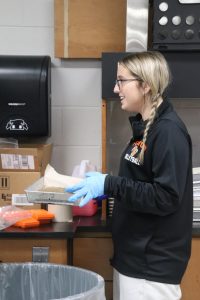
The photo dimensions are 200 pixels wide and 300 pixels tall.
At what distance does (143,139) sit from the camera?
5.01ft

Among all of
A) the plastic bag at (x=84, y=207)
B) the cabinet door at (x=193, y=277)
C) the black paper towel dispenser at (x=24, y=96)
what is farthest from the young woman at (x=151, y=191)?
the black paper towel dispenser at (x=24, y=96)

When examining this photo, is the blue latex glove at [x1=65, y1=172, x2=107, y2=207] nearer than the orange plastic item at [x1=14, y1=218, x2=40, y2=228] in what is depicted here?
Yes

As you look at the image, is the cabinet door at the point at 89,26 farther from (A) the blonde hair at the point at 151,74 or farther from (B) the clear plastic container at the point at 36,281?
(B) the clear plastic container at the point at 36,281

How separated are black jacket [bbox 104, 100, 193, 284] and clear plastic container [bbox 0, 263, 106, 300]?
198 millimetres

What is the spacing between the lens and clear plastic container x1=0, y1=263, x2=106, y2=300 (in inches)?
63.0

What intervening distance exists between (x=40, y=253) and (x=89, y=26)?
125 centimetres

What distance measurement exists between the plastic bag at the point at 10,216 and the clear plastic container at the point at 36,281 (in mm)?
203

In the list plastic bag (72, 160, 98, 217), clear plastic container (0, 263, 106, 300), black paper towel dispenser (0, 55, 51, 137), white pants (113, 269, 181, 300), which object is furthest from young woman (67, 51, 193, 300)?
black paper towel dispenser (0, 55, 51, 137)

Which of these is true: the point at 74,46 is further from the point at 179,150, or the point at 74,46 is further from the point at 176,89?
the point at 179,150

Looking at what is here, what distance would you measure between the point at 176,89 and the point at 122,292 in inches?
35.4

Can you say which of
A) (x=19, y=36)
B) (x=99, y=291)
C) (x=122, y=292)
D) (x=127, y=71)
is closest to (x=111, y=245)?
(x=122, y=292)

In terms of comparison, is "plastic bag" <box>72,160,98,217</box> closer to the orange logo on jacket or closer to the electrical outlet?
the electrical outlet

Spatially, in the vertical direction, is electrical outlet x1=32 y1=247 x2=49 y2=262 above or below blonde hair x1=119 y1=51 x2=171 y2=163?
below

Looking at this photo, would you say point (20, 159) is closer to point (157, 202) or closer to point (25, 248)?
point (25, 248)
